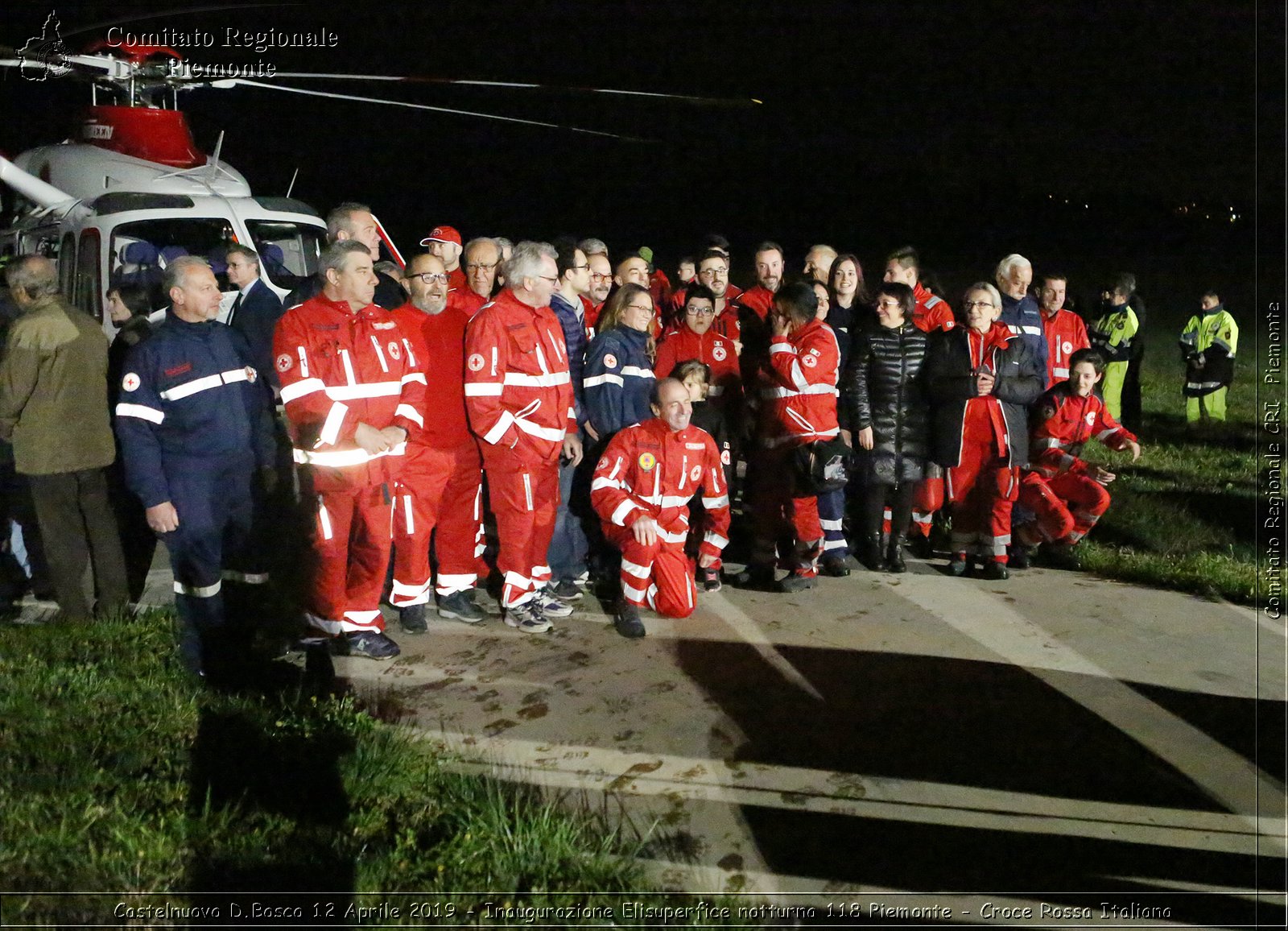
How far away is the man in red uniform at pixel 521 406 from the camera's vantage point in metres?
5.39

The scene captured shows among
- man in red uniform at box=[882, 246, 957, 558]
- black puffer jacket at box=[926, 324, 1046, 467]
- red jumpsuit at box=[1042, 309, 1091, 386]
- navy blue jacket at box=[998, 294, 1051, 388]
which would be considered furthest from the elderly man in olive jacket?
red jumpsuit at box=[1042, 309, 1091, 386]

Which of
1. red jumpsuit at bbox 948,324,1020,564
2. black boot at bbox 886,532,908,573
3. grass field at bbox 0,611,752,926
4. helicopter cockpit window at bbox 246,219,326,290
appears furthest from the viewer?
helicopter cockpit window at bbox 246,219,326,290

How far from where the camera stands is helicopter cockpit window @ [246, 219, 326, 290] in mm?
8492

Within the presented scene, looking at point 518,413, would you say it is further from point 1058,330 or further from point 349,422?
point 1058,330

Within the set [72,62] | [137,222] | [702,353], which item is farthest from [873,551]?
[72,62]

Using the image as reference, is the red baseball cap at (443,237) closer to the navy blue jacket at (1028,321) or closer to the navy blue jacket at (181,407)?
the navy blue jacket at (181,407)

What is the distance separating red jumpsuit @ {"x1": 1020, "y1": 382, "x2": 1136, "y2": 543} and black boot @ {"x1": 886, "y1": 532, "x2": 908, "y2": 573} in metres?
0.83

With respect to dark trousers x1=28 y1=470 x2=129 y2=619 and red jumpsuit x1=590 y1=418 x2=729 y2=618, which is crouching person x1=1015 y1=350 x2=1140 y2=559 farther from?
dark trousers x1=28 y1=470 x2=129 y2=619

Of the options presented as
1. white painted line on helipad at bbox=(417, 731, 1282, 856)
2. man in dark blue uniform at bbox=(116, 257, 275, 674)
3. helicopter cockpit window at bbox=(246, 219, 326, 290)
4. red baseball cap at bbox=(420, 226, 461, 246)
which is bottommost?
white painted line on helipad at bbox=(417, 731, 1282, 856)

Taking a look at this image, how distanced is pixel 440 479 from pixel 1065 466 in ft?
13.7

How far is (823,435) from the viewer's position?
6281 mm

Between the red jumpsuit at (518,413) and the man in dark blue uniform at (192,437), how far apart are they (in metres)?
1.19

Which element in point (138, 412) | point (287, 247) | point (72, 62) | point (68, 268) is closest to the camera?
point (138, 412)

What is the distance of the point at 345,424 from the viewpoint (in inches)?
195
